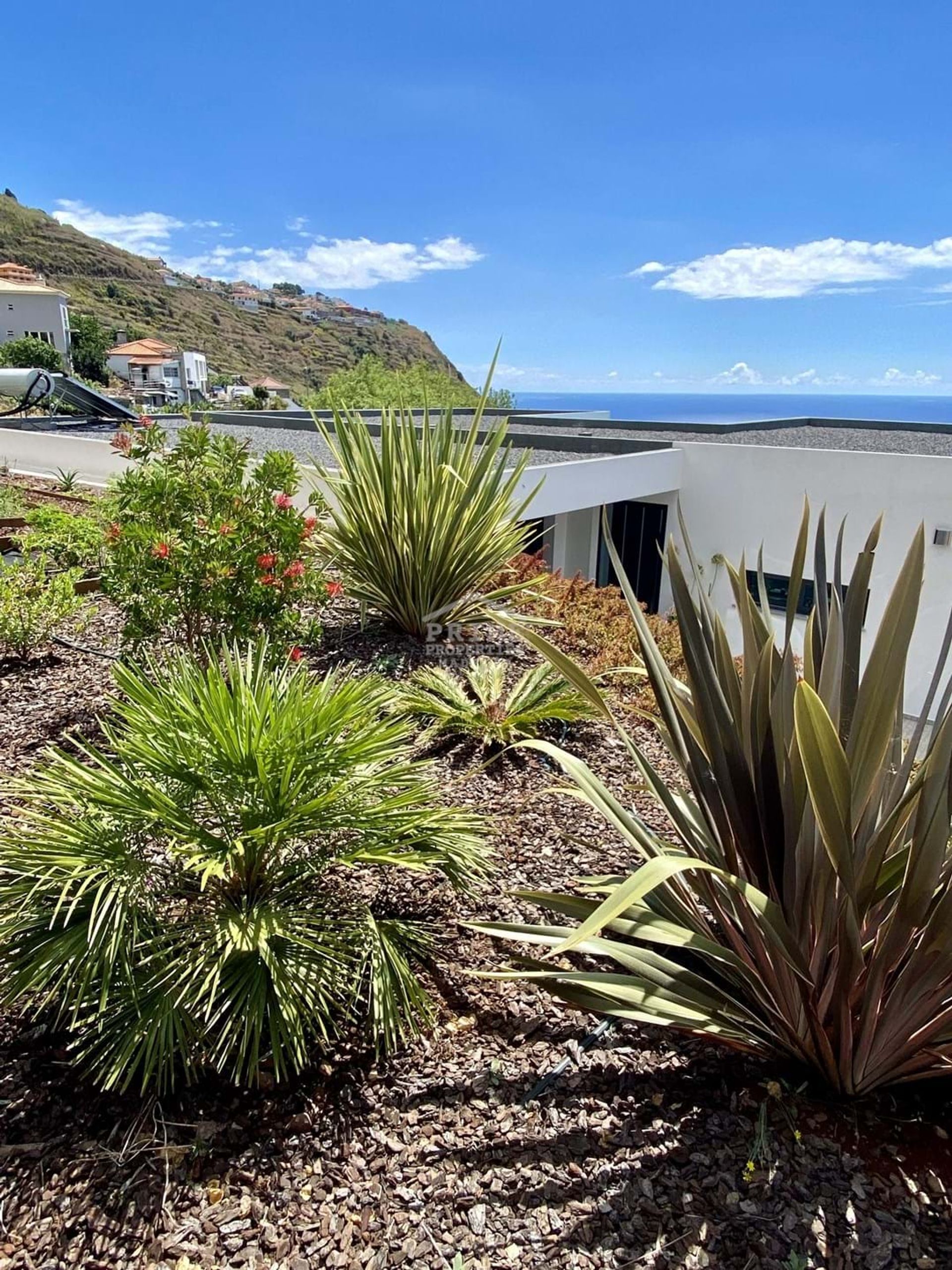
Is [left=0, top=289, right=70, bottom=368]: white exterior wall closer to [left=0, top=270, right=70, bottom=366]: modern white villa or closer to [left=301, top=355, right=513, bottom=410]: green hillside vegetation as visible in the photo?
[left=0, top=270, right=70, bottom=366]: modern white villa

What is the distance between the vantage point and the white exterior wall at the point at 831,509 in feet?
32.1

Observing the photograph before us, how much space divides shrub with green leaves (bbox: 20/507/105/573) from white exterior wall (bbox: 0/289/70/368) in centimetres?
6196

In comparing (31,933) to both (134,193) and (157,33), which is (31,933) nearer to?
(157,33)

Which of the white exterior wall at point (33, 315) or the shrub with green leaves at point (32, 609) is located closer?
the shrub with green leaves at point (32, 609)

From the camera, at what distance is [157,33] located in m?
22.1

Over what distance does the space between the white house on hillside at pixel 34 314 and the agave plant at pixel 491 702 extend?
2563 inches

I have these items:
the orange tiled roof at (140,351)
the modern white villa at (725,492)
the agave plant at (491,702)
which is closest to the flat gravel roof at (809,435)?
the modern white villa at (725,492)

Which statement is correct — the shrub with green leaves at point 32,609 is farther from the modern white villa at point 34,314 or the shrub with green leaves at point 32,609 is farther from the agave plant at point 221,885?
the modern white villa at point 34,314

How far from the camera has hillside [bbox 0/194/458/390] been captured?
240ft

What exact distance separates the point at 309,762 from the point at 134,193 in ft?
397

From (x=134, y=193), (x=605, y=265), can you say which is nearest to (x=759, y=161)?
(x=605, y=265)

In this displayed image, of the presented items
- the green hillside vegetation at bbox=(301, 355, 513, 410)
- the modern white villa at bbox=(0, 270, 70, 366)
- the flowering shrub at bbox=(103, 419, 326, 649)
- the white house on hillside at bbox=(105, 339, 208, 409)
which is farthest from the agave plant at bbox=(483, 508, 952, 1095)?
the modern white villa at bbox=(0, 270, 70, 366)

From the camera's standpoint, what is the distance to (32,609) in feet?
14.4

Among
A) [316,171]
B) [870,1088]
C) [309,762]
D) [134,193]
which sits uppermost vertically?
[134,193]
